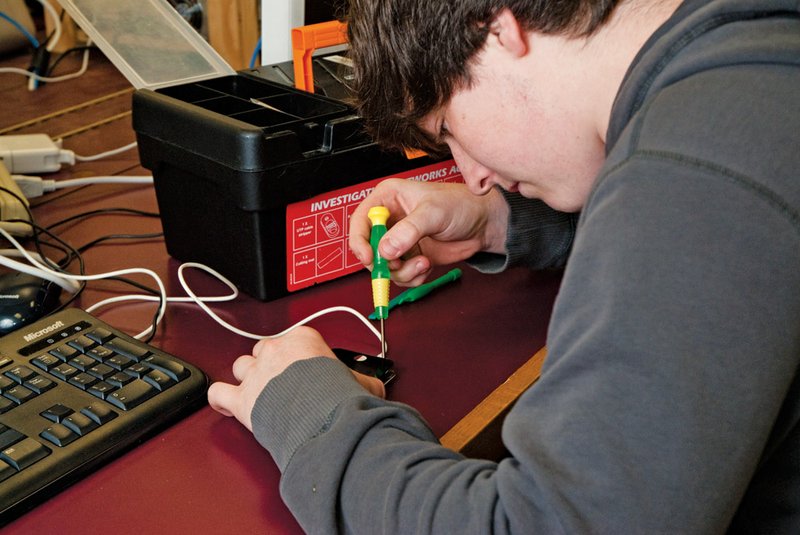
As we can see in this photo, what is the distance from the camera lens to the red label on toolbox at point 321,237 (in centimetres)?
92

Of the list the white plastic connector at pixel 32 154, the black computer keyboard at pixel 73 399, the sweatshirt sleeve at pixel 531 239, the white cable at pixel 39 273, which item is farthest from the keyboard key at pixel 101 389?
the white plastic connector at pixel 32 154

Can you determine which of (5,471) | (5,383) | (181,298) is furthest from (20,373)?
(181,298)

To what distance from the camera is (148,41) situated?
1123mm

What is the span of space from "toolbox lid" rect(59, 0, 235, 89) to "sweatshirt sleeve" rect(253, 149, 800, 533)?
0.69 m

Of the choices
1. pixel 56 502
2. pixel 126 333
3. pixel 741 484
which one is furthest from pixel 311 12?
pixel 741 484

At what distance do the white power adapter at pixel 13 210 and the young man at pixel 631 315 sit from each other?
48 cm

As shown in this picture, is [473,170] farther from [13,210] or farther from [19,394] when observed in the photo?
[13,210]

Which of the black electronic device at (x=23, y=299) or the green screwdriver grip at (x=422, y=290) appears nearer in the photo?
the black electronic device at (x=23, y=299)

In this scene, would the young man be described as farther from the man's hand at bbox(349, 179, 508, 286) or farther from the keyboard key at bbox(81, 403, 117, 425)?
the man's hand at bbox(349, 179, 508, 286)

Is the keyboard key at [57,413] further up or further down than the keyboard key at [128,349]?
further up

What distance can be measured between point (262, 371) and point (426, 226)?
0.94ft

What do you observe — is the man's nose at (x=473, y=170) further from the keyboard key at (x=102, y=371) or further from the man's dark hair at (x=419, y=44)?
the keyboard key at (x=102, y=371)

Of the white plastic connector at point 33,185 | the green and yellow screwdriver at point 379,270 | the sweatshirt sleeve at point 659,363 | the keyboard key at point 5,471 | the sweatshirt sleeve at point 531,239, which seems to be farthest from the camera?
the white plastic connector at point 33,185

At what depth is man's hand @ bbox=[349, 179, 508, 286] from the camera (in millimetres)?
893
